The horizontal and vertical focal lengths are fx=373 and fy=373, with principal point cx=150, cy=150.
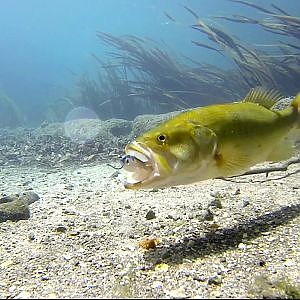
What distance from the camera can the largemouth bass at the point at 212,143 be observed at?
2357 millimetres

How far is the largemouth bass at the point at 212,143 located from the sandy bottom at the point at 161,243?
50 cm

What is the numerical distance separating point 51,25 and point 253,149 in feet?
689

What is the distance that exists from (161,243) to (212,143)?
83 cm

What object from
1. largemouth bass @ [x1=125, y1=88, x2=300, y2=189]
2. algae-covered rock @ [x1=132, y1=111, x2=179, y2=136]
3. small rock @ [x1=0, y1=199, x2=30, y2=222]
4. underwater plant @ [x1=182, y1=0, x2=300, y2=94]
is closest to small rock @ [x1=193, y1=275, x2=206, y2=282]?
largemouth bass @ [x1=125, y1=88, x2=300, y2=189]

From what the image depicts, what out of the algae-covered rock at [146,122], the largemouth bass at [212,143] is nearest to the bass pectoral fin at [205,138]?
the largemouth bass at [212,143]

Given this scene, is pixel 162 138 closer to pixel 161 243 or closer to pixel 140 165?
pixel 140 165

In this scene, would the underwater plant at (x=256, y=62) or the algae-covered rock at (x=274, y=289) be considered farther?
the underwater plant at (x=256, y=62)

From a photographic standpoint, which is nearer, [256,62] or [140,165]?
[140,165]

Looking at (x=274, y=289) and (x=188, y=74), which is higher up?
(x=274, y=289)

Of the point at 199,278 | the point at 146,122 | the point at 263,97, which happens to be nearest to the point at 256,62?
the point at 146,122

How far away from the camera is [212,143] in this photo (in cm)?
254

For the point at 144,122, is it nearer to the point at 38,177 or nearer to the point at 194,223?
the point at 38,177

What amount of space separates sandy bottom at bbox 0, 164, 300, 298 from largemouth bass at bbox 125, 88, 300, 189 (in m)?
0.50

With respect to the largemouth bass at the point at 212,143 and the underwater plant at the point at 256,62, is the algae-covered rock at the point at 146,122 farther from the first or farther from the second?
the largemouth bass at the point at 212,143
